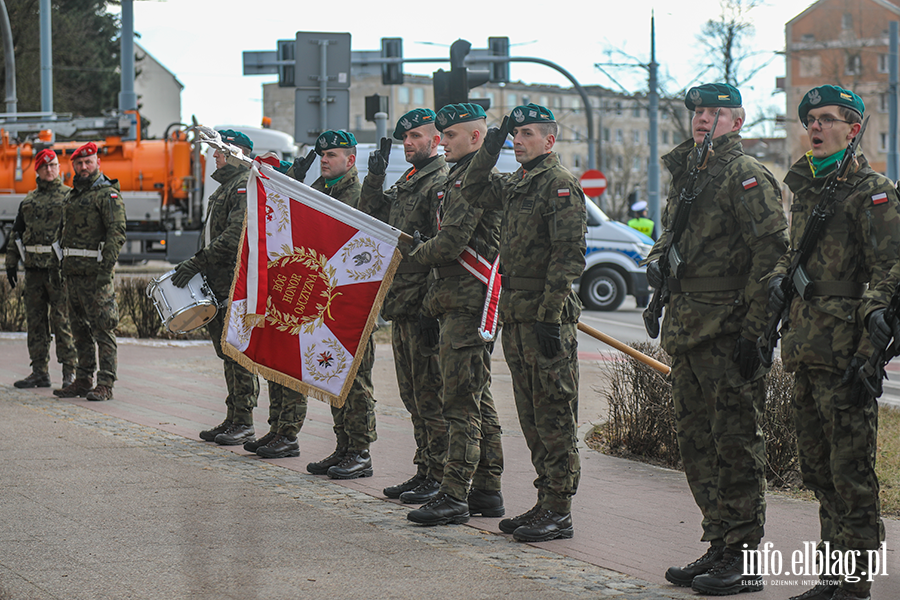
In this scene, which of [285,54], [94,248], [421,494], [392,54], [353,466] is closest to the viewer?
[421,494]

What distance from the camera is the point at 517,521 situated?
5562 millimetres

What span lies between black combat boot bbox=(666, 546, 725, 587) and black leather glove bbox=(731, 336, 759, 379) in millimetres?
800

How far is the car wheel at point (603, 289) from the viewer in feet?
66.1

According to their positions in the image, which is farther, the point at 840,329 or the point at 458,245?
the point at 458,245

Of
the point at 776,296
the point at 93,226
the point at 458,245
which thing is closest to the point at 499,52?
the point at 93,226

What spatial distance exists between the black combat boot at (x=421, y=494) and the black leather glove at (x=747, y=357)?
7.21ft

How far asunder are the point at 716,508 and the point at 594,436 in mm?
3526

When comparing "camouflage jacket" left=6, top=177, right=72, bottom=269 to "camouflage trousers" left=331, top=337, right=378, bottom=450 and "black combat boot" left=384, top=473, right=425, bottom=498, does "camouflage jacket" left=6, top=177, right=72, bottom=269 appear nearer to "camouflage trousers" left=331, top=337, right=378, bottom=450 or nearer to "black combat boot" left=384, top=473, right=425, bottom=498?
"camouflage trousers" left=331, top=337, right=378, bottom=450

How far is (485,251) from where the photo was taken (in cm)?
597

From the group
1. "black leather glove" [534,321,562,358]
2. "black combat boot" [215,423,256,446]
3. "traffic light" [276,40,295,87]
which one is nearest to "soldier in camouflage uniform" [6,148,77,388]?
"black combat boot" [215,423,256,446]

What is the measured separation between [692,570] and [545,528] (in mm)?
920

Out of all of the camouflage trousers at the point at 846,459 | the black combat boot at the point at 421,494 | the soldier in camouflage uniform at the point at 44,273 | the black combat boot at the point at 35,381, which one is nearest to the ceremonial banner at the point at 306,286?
the black combat boot at the point at 421,494

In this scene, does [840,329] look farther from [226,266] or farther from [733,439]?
[226,266]

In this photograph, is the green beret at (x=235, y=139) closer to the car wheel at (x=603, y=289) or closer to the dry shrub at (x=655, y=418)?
the dry shrub at (x=655, y=418)
